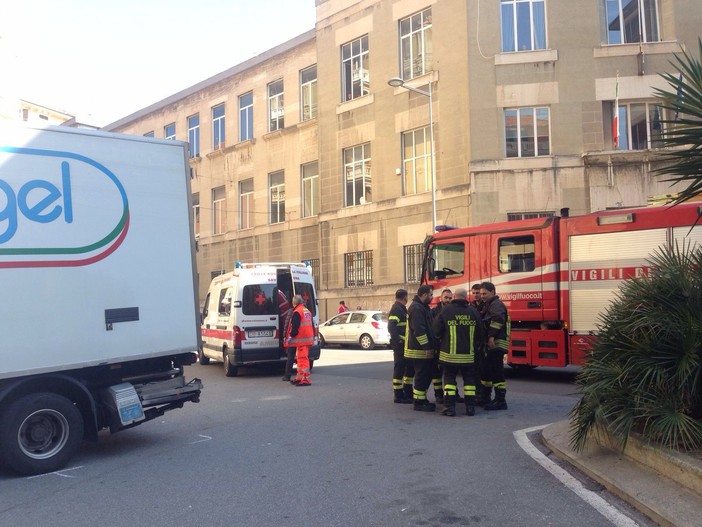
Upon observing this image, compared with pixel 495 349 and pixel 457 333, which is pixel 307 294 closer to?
pixel 495 349

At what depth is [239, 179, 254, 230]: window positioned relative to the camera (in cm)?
3403

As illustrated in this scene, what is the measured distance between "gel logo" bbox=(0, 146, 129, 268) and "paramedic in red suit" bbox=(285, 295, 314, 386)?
575 cm

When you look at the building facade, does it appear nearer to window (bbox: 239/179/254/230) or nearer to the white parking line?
window (bbox: 239/179/254/230)

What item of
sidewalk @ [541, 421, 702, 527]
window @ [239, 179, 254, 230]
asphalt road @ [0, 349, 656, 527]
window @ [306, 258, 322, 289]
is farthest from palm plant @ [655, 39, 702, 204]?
window @ [239, 179, 254, 230]

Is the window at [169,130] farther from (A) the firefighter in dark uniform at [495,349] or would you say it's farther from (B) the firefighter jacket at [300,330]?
(A) the firefighter in dark uniform at [495,349]

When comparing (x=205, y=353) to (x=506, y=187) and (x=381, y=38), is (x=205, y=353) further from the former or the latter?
(x=381, y=38)

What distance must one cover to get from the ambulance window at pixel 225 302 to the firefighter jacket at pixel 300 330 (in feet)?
6.69

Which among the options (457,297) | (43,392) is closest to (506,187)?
(457,297)

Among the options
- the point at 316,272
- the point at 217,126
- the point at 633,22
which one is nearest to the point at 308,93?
the point at 217,126

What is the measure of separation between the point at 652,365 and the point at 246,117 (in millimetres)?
31051

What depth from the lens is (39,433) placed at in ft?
21.5

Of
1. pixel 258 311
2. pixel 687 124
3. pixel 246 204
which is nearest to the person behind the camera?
pixel 687 124

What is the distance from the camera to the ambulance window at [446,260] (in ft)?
43.9

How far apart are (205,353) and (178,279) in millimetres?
8885
